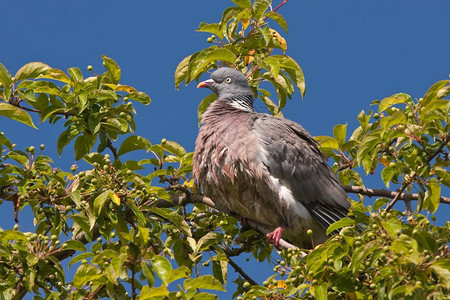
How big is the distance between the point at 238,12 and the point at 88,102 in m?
1.37

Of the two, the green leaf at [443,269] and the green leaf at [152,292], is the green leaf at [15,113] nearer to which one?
the green leaf at [152,292]

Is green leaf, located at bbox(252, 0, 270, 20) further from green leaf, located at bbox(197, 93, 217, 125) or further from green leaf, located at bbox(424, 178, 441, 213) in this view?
green leaf, located at bbox(424, 178, 441, 213)

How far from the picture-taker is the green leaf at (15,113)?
4910 millimetres

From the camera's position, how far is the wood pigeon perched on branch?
5.80 metres

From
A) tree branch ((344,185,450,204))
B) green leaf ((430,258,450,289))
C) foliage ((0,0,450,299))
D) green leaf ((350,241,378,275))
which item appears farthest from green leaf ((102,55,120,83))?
green leaf ((430,258,450,289))

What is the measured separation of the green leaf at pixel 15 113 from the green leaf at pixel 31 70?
0.22 meters

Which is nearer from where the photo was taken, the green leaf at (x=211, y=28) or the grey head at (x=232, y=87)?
the green leaf at (x=211, y=28)

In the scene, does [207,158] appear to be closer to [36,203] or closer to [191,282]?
[36,203]

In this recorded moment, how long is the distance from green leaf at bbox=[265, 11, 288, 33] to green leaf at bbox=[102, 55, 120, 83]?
1.22m

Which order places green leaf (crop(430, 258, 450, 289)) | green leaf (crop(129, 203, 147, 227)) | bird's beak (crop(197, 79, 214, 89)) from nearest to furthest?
green leaf (crop(430, 258, 450, 289)), green leaf (crop(129, 203, 147, 227)), bird's beak (crop(197, 79, 214, 89))

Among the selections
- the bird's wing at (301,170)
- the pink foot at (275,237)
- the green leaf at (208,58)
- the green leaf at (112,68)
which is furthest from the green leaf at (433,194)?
the green leaf at (112,68)

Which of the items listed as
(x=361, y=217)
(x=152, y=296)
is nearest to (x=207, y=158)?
(x=361, y=217)

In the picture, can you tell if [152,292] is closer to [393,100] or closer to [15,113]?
[15,113]

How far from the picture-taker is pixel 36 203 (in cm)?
493
